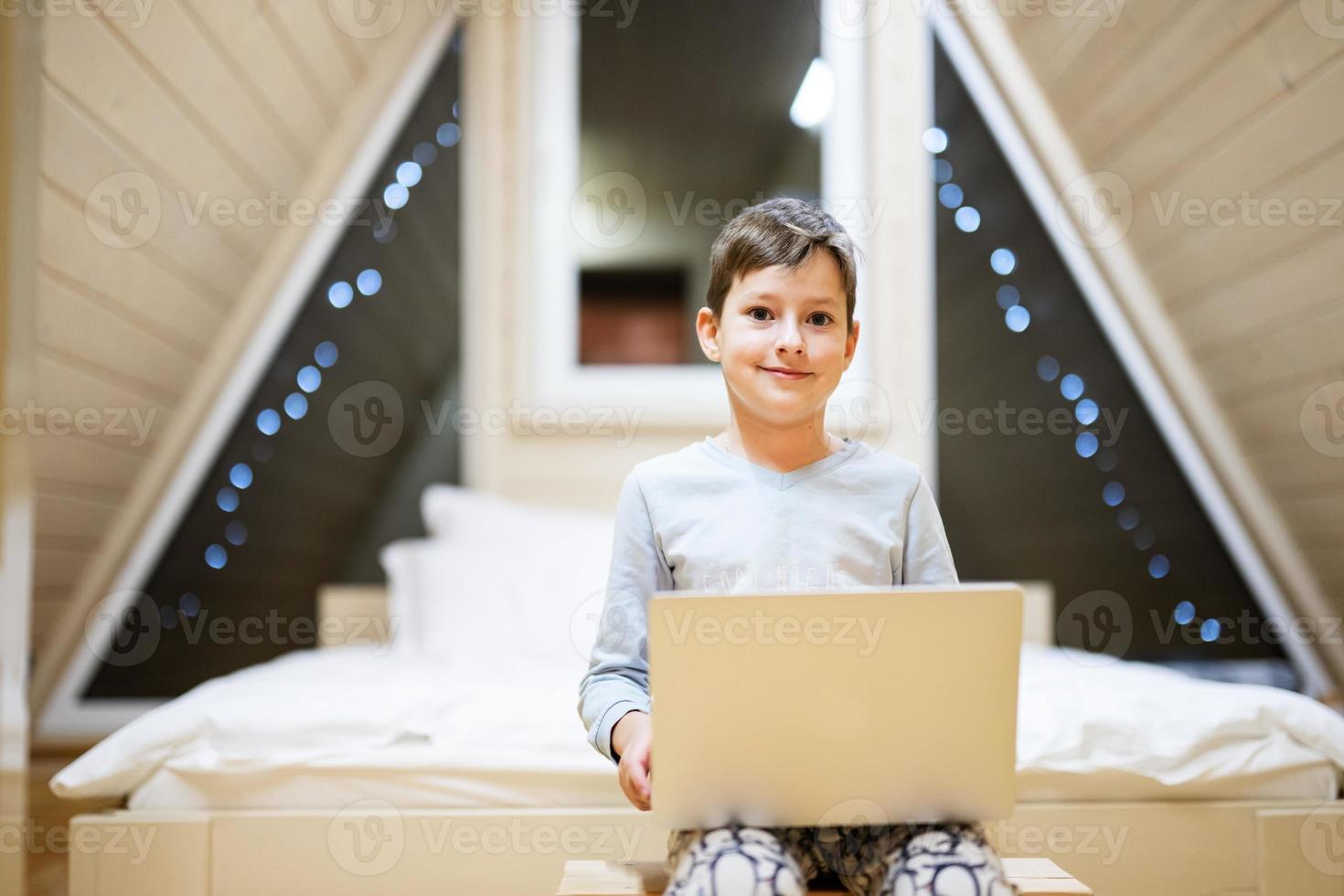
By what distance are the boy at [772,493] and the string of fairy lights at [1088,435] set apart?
162 centimetres

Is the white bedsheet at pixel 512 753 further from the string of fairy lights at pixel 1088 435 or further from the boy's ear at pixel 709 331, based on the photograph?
the string of fairy lights at pixel 1088 435

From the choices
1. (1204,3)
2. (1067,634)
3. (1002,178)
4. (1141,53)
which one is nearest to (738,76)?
(1002,178)

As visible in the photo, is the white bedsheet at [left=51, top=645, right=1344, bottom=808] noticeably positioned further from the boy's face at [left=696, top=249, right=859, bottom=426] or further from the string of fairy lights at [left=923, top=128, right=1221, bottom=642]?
the string of fairy lights at [left=923, top=128, right=1221, bottom=642]

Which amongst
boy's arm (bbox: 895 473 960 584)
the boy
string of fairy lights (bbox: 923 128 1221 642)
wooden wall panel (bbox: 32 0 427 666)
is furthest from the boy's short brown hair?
string of fairy lights (bbox: 923 128 1221 642)

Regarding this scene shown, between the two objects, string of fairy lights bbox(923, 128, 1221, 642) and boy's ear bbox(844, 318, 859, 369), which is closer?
boy's ear bbox(844, 318, 859, 369)

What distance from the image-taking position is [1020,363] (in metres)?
2.63

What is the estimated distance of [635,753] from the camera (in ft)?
3.16

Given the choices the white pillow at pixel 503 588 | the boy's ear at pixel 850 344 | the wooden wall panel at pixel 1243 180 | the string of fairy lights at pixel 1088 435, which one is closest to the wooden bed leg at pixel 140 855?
the white pillow at pixel 503 588

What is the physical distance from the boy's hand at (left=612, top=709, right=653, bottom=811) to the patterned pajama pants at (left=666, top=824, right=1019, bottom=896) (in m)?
0.06

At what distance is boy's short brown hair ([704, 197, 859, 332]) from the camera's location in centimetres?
109

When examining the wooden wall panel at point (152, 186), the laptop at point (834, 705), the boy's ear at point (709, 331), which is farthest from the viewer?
the wooden wall panel at point (152, 186)

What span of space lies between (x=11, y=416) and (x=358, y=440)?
4.64 ft

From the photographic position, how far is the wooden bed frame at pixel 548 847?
1.31 metres

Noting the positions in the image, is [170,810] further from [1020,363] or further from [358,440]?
[1020,363]
